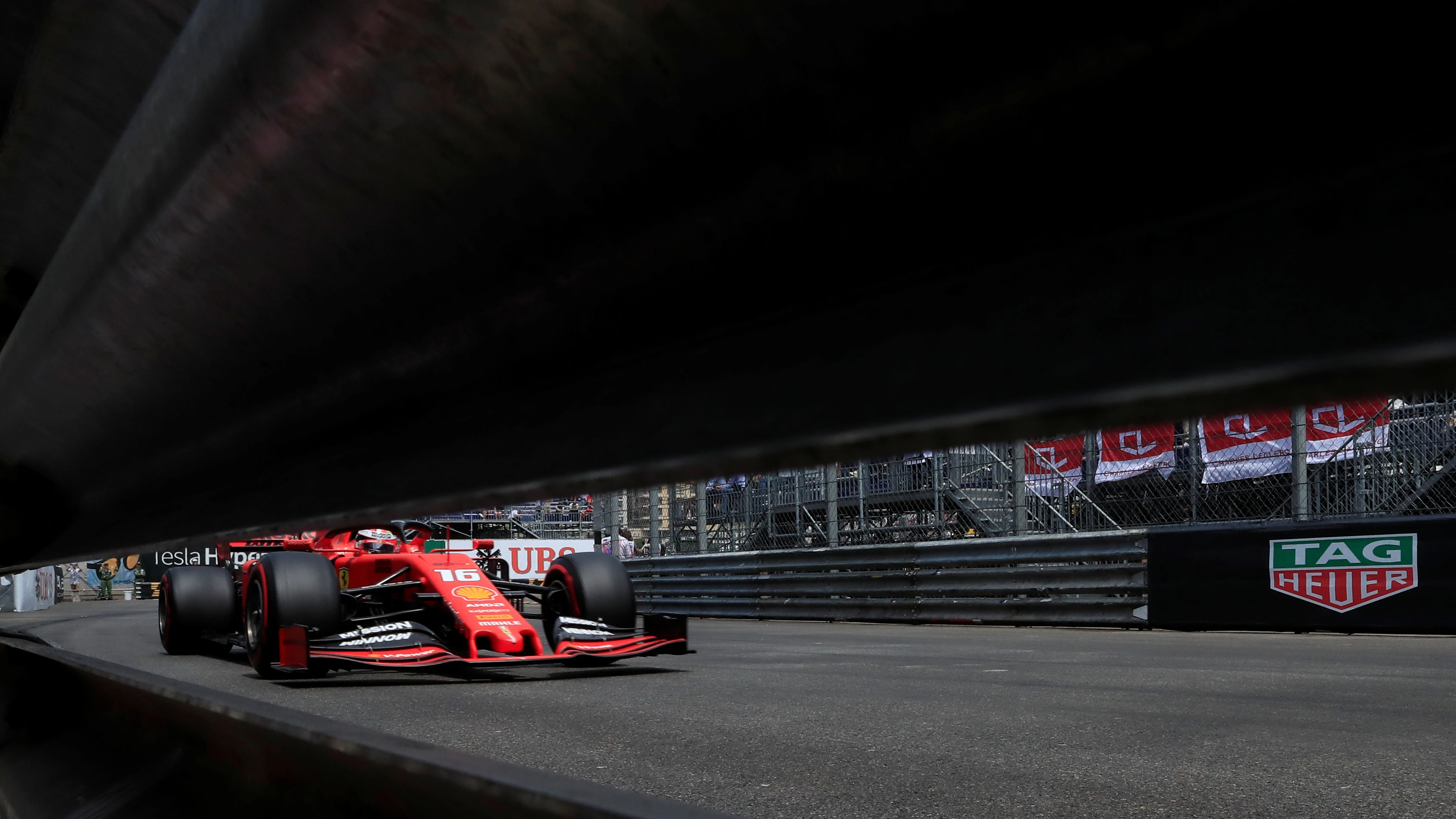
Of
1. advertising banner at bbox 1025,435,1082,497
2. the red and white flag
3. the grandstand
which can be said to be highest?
the red and white flag

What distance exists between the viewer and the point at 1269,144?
458 millimetres

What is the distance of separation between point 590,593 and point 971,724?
3.30 meters

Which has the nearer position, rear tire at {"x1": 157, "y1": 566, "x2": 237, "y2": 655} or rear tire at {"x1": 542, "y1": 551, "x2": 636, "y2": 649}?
rear tire at {"x1": 542, "y1": 551, "x2": 636, "y2": 649}

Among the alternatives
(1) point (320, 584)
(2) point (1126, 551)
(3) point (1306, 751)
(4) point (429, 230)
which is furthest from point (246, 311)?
(2) point (1126, 551)

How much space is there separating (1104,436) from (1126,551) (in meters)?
2.57

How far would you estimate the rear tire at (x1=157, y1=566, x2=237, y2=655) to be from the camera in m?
7.70

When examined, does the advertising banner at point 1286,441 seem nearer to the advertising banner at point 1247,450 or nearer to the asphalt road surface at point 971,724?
the advertising banner at point 1247,450

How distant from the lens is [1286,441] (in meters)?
9.86

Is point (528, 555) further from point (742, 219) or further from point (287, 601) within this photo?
point (742, 219)

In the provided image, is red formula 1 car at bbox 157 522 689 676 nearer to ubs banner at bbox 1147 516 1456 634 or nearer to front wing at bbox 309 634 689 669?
front wing at bbox 309 634 689 669

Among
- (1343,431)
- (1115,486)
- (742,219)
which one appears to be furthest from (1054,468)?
(742,219)

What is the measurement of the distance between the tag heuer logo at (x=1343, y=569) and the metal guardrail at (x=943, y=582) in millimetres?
1147

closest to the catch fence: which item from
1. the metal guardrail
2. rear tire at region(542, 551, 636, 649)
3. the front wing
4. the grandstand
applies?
the metal guardrail

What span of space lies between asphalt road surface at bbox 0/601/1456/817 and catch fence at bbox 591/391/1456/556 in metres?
1.60
